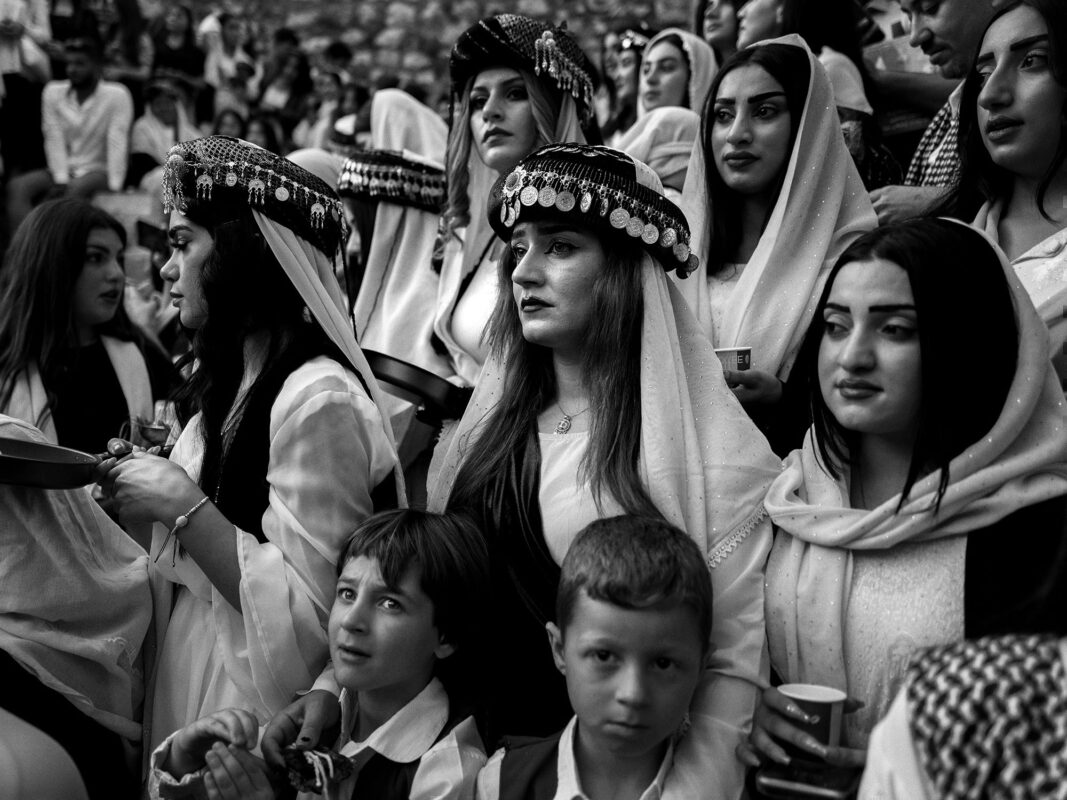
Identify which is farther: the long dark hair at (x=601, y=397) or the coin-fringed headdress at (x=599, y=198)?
Result: the coin-fringed headdress at (x=599, y=198)

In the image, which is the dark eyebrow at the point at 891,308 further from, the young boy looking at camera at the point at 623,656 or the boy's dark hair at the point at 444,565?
the boy's dark hair at the point at 444,565

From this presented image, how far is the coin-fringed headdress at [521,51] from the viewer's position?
14.3 ft

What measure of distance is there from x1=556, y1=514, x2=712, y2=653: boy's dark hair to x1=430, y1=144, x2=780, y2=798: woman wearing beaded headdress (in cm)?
19

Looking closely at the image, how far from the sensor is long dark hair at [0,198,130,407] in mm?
4352

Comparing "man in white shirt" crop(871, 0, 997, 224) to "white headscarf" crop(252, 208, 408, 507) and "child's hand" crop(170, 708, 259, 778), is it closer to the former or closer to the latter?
"white headscarf" crop(252, 208, 408, 507)

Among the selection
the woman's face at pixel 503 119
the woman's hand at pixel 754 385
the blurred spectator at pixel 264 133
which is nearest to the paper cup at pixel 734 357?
the woman's hand at pixel 754 385

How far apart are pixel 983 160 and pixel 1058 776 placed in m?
2.50

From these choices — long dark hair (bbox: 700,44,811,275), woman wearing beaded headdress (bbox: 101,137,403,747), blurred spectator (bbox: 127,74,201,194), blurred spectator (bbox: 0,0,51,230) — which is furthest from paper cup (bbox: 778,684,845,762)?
blurred spectator (bbox: 127,74,201,194)

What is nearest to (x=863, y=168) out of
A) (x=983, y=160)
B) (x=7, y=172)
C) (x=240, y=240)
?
(x=983, y=160)

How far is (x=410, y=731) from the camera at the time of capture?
2648mm

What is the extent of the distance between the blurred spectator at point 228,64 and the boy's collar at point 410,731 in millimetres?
12518

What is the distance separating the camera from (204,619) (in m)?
3.01

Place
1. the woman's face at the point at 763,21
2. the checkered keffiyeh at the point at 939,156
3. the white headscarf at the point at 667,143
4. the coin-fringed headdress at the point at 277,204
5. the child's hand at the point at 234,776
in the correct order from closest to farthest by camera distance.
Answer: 1. the child's hand at the point at 234,776
2. the coin-fringed headdress at the point at 277,204
3. the checkered keffiyeh at the point at 939,156
4. the white headscarf at the point at 667,143
5. the woman's face at the point at 763,21

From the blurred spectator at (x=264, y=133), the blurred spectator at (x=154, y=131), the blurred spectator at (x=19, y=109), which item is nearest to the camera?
the blurred spectator at (x=19, y=109)
